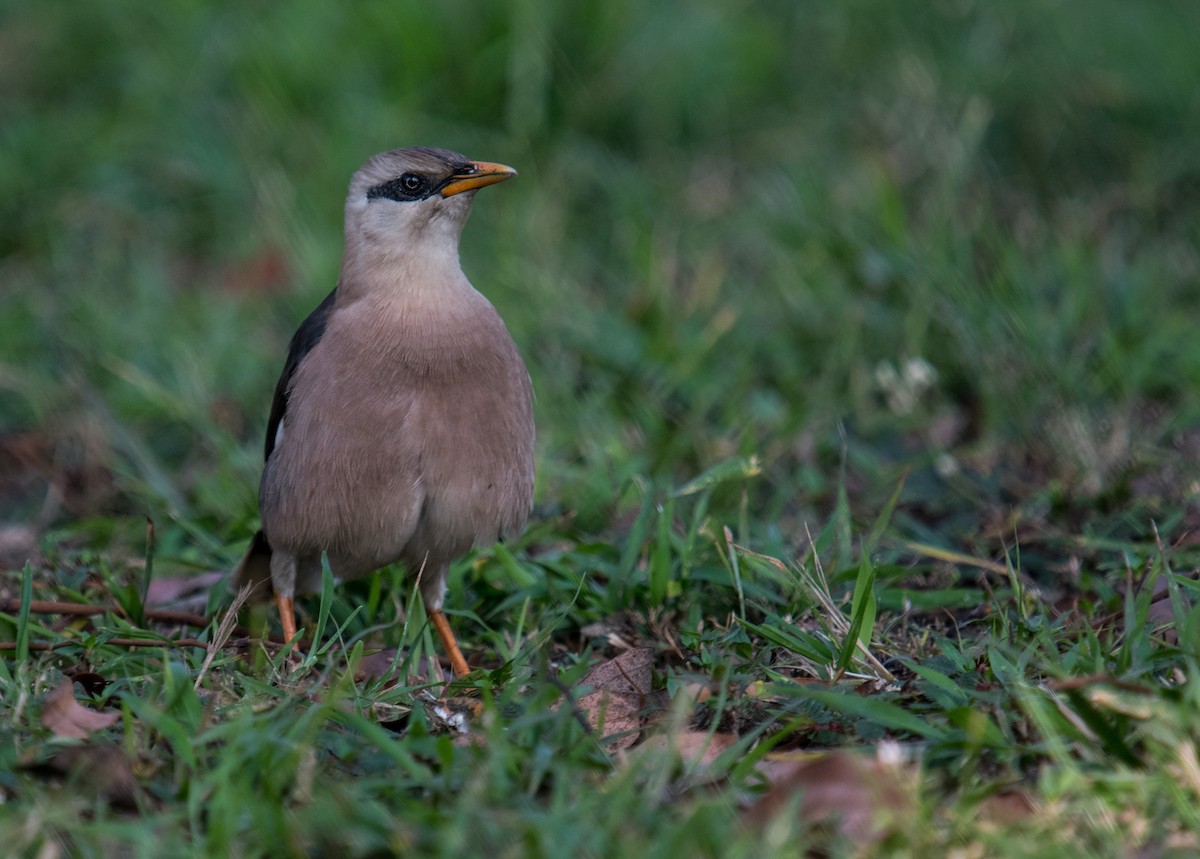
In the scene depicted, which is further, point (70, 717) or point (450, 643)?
point (450, 643)

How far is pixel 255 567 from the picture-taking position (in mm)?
4719

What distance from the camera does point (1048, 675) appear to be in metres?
3.39

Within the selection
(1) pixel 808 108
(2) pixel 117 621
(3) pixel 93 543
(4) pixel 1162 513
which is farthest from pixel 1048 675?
(1) pixel 808 108

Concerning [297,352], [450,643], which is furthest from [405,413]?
[450,643]

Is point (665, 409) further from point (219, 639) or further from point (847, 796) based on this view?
point (847, 796)

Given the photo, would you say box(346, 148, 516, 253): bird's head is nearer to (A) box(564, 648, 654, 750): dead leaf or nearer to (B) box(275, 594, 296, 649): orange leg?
(B) box(275, 594, 296, 649): orange leg

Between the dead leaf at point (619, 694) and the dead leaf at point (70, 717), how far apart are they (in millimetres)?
1050

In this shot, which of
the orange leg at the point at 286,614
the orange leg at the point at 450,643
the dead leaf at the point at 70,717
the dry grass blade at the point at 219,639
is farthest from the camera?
the orange leg at the point at 286,614

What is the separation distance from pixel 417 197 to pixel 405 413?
763 mm

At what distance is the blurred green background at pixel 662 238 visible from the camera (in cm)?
548

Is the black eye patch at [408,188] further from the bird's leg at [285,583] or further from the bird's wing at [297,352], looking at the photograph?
the bird's leg at [285,583]

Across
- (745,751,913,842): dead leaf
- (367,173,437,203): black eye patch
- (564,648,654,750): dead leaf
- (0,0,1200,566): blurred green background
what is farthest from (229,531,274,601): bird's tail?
(745,751,913,842): dead leaf

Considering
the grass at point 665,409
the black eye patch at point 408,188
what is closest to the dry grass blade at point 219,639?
the grass at point 665,409

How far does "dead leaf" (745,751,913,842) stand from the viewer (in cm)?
273
